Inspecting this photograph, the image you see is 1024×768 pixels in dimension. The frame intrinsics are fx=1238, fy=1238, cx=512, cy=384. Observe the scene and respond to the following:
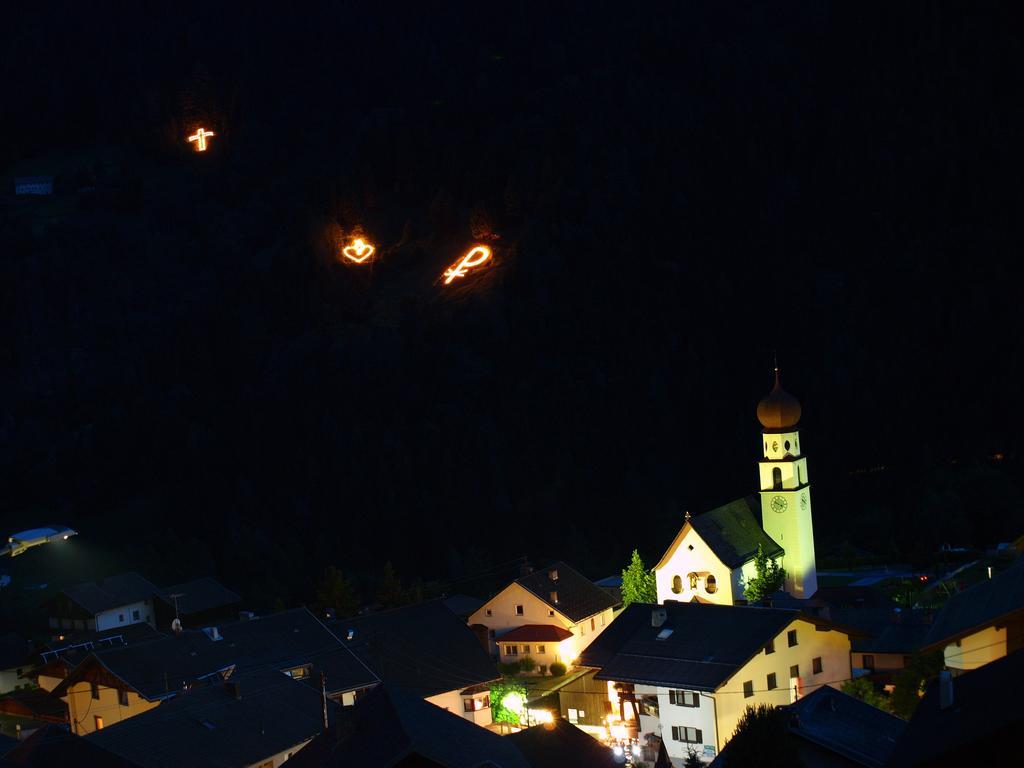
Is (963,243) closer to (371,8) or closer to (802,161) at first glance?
(802,161)

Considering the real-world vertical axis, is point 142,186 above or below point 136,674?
above

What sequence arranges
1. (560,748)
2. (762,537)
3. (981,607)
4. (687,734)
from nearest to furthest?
(981,607) → (560,748) → (687,734) → (762,537)

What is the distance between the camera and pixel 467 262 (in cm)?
9006

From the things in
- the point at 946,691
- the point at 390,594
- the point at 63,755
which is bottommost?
the point at 63,755

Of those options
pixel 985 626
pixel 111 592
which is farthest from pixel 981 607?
pixel 111 592

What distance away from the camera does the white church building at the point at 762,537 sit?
45.4 metres

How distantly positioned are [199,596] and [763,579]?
92.9 feet

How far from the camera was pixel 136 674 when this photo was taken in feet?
118

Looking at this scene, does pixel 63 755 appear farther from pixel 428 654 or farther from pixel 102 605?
pixel 102 605

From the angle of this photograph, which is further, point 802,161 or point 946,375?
point 802,161

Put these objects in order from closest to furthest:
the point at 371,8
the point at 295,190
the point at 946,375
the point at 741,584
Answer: the point at 741,584
the point at 946,375
the point at 295,190
the point at 371,8

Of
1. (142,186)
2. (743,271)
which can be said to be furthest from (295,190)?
(743,271)

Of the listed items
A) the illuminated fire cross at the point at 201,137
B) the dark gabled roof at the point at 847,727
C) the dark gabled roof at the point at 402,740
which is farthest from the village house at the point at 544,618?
the illuminated fire cross at the point at 201,137

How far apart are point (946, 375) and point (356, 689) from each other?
55.7 meters
